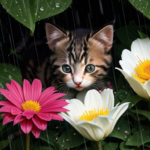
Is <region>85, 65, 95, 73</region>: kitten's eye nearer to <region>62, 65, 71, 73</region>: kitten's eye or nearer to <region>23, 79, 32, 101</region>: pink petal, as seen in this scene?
<region>62, 65, 71, 73</region>: kitten's eye

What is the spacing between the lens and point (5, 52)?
→ 689 mm

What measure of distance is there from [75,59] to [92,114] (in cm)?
15

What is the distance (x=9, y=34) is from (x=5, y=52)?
50 mm

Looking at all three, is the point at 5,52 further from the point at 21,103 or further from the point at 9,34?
the point at 21,103

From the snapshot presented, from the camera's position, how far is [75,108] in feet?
1.87

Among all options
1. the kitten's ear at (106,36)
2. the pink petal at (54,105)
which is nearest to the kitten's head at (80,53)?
the kitten's ear at (106,36)

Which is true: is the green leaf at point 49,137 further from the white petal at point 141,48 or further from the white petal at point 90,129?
the white petal at point 141,48

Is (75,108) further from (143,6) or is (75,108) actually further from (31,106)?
(143,6)

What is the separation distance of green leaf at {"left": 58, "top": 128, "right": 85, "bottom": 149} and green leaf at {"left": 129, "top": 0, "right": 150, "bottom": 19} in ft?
1.05

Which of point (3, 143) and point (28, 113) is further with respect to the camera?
point (3, 143)

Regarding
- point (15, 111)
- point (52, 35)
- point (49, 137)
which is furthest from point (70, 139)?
point (52, 35)

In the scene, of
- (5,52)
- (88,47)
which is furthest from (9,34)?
(88,47)

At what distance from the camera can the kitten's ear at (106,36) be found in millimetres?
630

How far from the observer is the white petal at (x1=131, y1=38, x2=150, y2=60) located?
651 mm
